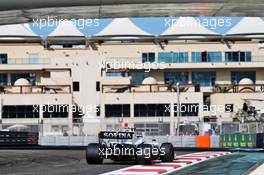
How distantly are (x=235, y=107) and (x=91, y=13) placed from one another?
56.8m

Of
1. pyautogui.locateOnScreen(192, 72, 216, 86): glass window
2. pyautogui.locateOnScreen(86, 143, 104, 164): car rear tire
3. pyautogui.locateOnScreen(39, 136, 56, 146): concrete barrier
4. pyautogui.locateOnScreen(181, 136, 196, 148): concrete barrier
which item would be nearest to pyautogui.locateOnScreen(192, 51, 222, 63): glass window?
pyautogui.locateOnScreen(192, 72, 216, 86): glass window

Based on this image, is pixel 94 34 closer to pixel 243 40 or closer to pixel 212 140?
pixel 243 40

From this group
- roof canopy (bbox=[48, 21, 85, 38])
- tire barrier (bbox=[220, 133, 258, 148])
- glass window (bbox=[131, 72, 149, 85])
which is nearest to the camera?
tire barrier (bbox=[220, 133, 258, 148])

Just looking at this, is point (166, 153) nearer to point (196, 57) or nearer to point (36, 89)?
point (36, 89)

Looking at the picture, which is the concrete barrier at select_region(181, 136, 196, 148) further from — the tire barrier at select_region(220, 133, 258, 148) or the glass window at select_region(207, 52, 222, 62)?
the glass window at select_region(207, 52, 222, 62)

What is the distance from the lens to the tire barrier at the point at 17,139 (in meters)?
41.5

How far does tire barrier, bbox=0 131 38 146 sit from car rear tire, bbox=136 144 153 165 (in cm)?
2492

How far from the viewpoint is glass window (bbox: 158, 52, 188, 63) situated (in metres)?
79.5

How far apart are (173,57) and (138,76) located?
5.13 metres

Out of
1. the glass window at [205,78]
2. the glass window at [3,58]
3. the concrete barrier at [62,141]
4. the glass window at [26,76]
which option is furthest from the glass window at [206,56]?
the concrete barrier at [62,141]

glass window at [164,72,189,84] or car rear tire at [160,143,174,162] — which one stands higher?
glass window at [164,72,189,84]

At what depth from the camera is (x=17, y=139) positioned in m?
42.0

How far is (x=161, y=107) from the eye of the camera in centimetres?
7075

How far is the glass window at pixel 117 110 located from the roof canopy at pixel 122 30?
12.8 metres
